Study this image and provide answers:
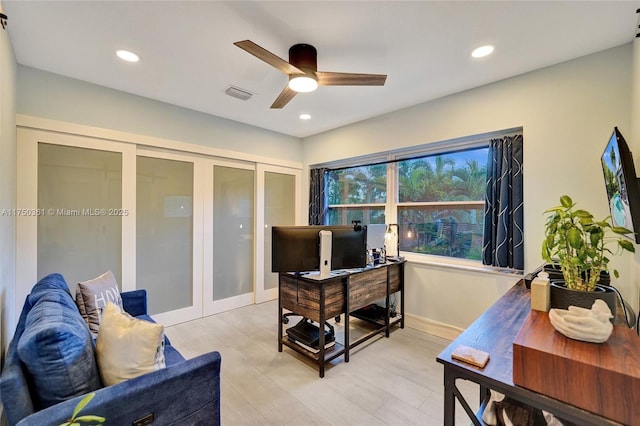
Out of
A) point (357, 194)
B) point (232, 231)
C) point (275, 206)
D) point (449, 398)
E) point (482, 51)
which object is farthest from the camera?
point (275, 206)

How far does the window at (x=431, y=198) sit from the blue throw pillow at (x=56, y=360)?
3.28 metres

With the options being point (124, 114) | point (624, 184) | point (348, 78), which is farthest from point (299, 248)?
point (124, 114)

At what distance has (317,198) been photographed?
454 cm

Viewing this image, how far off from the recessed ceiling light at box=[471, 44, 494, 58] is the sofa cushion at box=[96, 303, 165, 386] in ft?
9.53

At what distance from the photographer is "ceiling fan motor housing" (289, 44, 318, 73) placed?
213 cm

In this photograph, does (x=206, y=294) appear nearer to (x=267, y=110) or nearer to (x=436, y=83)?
(x=267, y=110)

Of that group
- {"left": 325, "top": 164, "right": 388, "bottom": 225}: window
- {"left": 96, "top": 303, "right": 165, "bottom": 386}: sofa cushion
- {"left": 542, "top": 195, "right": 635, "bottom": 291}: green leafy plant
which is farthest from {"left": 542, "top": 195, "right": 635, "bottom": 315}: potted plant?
{"left": 325, "top": 164, "right": 388, "bottom": 225}: window

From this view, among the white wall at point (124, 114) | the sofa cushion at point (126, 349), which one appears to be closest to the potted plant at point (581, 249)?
the sofa cushion at point (126, 349)

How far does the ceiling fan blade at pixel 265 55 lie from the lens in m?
1.67

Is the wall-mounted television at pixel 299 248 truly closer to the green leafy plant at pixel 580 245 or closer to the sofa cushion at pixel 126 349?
the sofa cushion at pixel 126 349

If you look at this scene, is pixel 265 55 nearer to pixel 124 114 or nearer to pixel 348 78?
pixel 348 78

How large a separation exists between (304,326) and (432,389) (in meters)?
1.22

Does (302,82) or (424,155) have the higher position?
(302,82)

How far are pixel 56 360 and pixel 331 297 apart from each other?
185 cm
